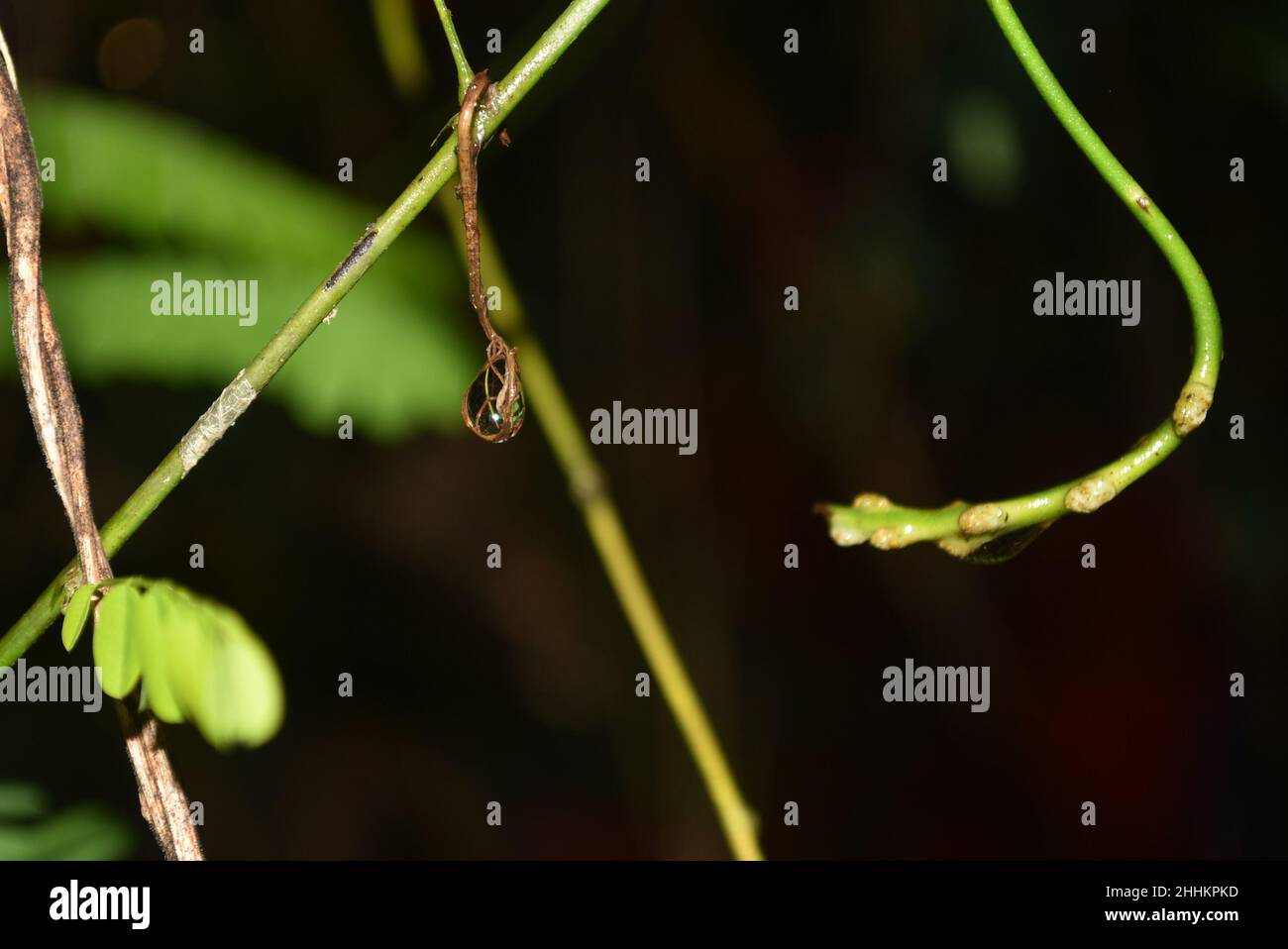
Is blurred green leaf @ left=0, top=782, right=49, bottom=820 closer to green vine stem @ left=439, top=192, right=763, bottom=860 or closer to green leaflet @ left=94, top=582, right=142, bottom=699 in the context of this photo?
green leaflet @ left=94, top=582, right=142, bottom=699

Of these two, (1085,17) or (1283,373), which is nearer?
(1085,17)

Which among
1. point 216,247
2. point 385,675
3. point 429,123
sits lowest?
point 385,675

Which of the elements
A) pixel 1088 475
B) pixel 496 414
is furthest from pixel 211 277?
pixel 1088 475

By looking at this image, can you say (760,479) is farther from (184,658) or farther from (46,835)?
(184,658)

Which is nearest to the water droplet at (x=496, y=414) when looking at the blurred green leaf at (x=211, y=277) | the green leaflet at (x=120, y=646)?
the green leaflet at (x=120, y=646)

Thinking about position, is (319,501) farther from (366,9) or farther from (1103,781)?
(1103,781)
